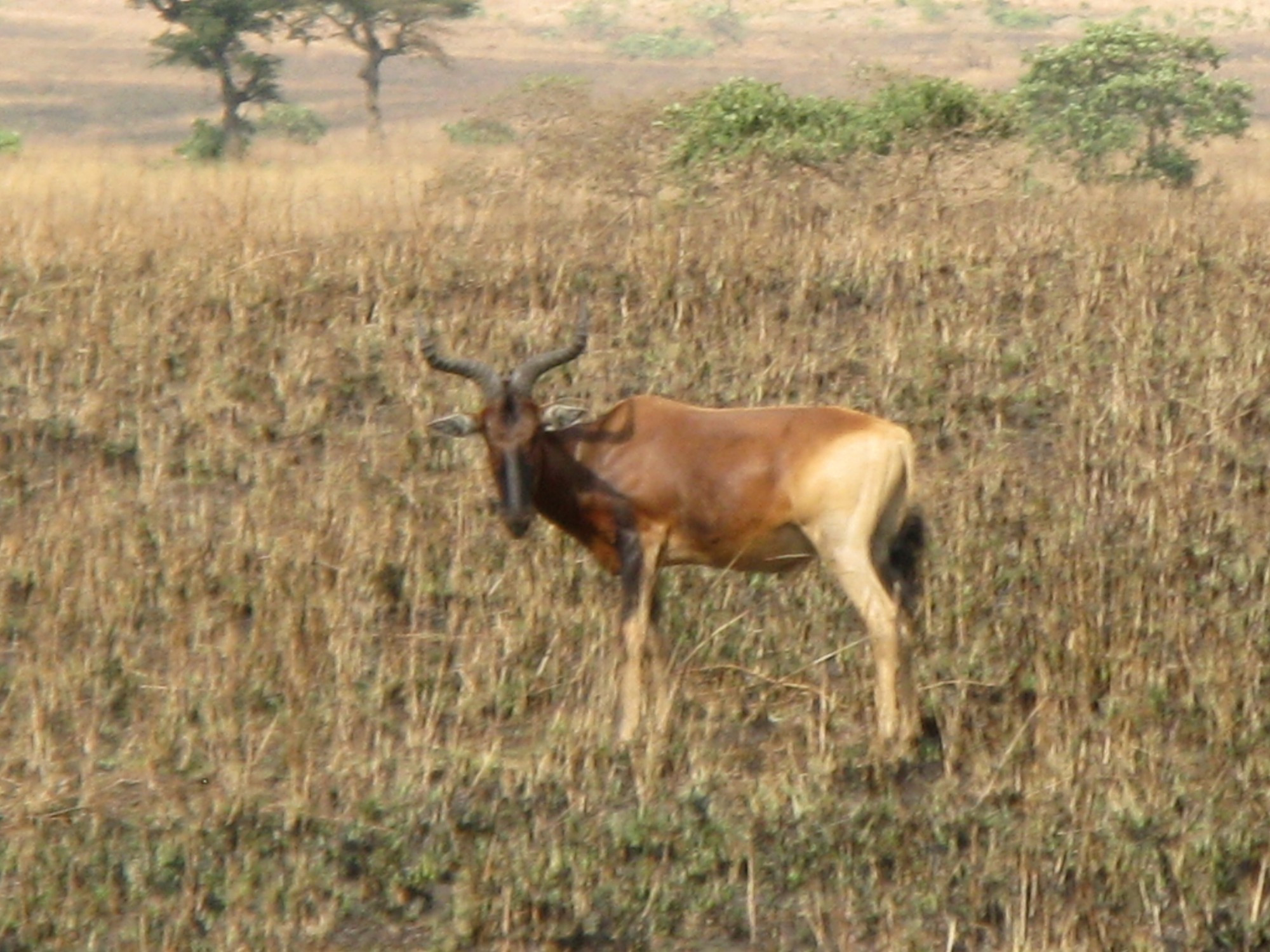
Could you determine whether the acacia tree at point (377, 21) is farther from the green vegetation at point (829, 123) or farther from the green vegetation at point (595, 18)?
the green vegetation at point (595, 18)

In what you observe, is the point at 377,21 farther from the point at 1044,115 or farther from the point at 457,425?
the point at 457,425

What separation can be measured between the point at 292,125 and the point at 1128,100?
17.5 meters

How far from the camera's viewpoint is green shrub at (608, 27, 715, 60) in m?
59.9

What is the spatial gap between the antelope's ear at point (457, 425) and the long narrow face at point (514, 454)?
6 centimetres

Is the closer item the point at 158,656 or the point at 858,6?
the point at 158,656

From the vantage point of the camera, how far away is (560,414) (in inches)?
348

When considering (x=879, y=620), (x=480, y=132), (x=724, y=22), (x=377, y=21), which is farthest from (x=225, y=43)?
(x=724, y=22)

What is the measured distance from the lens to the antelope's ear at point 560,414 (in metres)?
8.83

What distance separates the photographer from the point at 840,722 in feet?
28.7

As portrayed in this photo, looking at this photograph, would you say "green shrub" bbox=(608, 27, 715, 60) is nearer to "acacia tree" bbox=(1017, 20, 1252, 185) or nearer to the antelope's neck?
"acacia tree" bbox=(1017, 20, 1252, 185)

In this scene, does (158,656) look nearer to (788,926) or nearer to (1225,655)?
(788,926)

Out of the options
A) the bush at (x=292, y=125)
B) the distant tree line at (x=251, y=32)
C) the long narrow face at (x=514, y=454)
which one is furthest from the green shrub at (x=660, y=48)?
the long narrow face at (x=514, y=454)

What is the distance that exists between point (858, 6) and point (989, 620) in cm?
6726

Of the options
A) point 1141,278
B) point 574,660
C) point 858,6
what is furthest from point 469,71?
point 574,660
